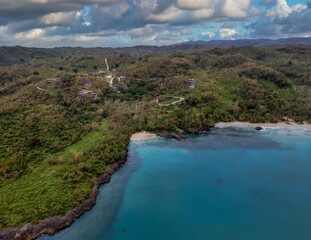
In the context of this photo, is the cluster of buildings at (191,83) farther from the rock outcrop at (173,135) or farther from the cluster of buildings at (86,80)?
the cluster of buildings at (86,80)

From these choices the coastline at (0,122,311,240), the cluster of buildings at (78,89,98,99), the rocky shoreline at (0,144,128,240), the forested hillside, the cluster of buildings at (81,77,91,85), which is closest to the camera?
the rocky shoreline at (0,144,128,240)

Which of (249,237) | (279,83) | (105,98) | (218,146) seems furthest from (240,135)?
(105,98)

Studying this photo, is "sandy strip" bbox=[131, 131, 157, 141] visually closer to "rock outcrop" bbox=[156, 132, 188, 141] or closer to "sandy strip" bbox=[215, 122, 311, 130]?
"rock outcrop" bbox=[156, 132, 188, 141]

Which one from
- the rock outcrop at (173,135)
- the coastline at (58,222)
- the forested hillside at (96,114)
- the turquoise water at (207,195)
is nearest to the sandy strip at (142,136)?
the forested hillside at (96,114)

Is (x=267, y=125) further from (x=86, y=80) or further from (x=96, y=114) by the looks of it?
(x=86, y=80)

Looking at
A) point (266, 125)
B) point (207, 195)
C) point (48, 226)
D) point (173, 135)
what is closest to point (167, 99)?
point (173, 135)

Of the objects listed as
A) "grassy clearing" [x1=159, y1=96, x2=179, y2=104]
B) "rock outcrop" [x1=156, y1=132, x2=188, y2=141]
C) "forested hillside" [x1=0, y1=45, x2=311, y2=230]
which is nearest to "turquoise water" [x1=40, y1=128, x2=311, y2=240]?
"rock outcrop" [x1=156, y1=132, x2=188, y2=141]
